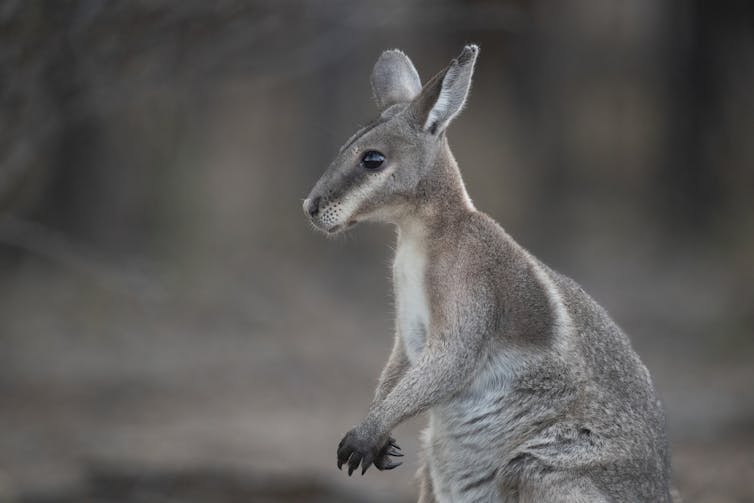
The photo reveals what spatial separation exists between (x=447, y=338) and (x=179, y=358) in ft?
26.3

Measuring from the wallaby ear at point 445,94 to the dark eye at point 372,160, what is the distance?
0.26m

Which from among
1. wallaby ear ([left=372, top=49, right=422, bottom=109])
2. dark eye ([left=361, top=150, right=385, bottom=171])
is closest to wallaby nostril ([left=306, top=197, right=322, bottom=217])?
dark eye ([left=361, top=150, right=385, bottom=171])

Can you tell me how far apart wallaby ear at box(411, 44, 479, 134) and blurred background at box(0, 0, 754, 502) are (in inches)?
158

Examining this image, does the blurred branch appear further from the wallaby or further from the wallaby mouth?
the wallaby

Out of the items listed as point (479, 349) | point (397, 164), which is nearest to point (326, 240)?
point (397, 164)

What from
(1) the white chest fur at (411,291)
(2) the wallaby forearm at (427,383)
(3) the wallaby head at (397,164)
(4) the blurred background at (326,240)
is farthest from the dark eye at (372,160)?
(4) the blurred background at (326,240)

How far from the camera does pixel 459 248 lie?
5691 mm

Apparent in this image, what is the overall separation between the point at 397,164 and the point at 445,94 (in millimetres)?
402

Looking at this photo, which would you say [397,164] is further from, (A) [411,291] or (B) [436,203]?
(A) [411,291]

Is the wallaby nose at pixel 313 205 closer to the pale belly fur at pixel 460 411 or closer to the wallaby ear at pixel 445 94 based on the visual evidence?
the pale belly fur at pixel 460 411

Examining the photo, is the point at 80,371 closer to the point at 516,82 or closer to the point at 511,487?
the point at 516,82

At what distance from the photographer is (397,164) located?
18.6 feet

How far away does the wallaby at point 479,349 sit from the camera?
18.2ft

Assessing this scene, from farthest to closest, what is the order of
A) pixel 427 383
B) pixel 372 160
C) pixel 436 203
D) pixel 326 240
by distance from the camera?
pixel 326 240, pixel 436 203, pixel 372 160, pixel 427 383
